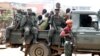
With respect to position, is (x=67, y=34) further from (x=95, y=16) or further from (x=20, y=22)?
(x=20, y=22)

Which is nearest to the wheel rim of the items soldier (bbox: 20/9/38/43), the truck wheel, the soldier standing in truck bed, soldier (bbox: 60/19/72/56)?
the truck wheel

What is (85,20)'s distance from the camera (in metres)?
12.6

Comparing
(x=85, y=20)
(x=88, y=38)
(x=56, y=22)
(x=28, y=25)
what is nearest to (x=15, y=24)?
(x=28, y=25)

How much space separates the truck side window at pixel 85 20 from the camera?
12.6 metres

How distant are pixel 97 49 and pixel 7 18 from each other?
24.5 m

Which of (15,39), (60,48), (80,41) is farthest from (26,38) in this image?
(80,41)

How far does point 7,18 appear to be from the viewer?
36.0 m

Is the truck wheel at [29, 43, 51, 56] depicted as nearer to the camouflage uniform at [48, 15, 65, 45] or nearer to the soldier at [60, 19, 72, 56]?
the camouflage uniform at [48, 15, 65, 45]

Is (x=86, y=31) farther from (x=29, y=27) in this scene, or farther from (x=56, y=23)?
(x=29, y=27)

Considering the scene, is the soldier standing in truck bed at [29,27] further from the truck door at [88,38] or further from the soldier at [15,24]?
the truck door at [88,38]

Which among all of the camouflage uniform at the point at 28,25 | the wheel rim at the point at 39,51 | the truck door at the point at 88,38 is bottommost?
the wheel rim at the point at 39,51

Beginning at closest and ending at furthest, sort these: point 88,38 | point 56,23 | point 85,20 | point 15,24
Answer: point 88,38 → point 85,20 → point 56,23 → point 15,24

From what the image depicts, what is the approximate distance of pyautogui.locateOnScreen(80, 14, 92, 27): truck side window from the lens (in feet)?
41.3

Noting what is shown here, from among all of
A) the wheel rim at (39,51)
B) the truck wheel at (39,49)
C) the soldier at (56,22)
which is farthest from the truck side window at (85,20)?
the wheel rim at (39,51)
